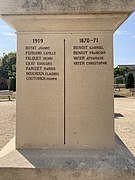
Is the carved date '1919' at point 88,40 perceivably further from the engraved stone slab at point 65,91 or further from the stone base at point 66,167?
the stone base at point 66,167

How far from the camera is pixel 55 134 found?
10.2 feet

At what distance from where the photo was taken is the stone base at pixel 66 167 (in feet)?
8.55

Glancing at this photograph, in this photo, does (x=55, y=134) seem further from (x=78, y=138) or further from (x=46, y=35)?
(x=46, y=35)

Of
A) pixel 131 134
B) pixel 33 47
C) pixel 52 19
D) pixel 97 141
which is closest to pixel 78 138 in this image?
pixel 97 141

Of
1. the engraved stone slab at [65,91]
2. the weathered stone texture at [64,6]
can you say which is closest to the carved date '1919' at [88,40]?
the engraved stone slab at [65,91]

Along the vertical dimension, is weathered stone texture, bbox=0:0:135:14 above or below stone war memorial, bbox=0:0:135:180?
above

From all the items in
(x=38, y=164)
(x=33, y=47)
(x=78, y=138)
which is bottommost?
(x=38, y=164)

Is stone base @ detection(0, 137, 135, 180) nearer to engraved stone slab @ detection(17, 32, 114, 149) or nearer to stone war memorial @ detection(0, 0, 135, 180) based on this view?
stone war memorial @ detection(0, 0, 135, 180)

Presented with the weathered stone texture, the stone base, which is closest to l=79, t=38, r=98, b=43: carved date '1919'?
the weathered stone texture

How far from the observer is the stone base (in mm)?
2607

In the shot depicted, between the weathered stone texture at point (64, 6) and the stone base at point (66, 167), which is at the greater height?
the weathered stone texture at point (64, 6)

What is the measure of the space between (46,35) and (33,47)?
8.9 inches

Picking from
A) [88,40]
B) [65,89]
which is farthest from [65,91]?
[88,40]

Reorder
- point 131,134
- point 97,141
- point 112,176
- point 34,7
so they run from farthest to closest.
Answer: point 131,134, point 97,141, point 34,7, point 112,176
